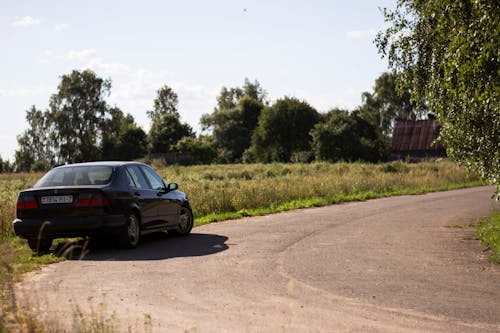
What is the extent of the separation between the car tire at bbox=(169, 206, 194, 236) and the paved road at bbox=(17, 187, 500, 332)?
21 centimetres

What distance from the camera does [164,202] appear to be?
1483 centimetres

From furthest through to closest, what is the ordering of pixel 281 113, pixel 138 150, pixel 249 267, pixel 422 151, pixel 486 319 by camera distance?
1. pixel 138 150
2. pixel 281 113
3. pixel 422 151
4. pixel 249 267
5. pixel 486 319

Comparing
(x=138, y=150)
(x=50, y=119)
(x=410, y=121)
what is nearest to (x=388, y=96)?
(x=410, y=121)

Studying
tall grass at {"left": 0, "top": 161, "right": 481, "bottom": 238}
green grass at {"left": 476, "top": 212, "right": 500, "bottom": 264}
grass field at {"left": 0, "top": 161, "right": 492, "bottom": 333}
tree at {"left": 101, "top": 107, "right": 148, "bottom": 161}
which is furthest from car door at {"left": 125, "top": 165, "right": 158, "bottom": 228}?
tree at {"left": 101, "top": 107, "right": 148, "bottom": 161}

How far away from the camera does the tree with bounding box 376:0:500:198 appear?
33.0 feet

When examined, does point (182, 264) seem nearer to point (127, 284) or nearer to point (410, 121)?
point (127, 284)

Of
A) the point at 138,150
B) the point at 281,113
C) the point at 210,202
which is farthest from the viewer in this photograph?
the point at 138,150

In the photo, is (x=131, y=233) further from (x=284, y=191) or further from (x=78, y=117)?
(x=78, y=117)

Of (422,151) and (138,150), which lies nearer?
(422,151)

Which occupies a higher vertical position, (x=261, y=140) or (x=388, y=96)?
(x=388, y=96)

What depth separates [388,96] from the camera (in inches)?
3996

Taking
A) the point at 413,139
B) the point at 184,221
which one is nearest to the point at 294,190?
the point at 184,221

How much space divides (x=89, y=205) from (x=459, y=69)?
20.8ft

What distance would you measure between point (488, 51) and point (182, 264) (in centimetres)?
532
